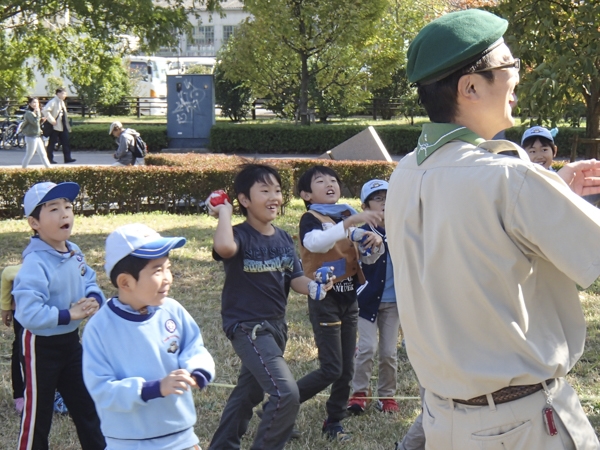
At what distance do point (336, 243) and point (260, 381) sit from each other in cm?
110

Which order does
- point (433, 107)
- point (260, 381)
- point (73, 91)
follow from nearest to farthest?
point (433, 107) → point (260, 381) → point (73, 91)

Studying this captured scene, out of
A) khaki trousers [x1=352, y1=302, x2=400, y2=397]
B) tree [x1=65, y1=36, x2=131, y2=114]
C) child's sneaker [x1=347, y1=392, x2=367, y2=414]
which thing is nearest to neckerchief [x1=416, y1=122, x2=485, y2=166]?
khaki trousers [x1=352, y1=302, x2=400, y2=397]

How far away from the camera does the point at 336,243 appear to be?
4.62 m

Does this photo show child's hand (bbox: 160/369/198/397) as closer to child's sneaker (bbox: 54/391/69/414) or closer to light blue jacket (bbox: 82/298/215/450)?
light blue jacket (bbox: 82/298/215/450)

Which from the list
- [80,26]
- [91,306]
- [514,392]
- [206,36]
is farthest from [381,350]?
[206,36]

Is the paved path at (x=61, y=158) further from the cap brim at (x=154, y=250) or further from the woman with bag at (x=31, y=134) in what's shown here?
the cap brim at (x=154, y=250)

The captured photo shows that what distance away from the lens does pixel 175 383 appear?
2.77m

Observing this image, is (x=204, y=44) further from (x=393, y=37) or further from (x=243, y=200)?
(x=243, y=200)

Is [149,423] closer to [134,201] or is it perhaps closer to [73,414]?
[73,414]

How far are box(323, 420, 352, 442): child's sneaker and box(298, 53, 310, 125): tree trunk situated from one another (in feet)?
63.9

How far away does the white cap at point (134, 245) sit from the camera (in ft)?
10.1

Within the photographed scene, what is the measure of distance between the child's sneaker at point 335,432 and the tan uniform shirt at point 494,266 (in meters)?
2.64

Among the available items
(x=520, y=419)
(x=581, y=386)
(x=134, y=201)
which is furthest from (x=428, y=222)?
(x=134, y=201)

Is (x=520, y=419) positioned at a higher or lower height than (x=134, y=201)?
higher
